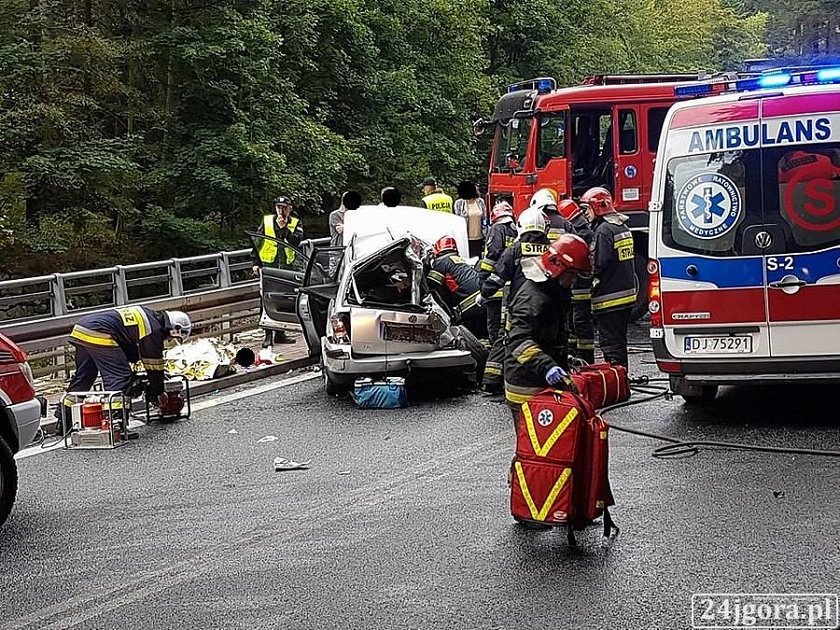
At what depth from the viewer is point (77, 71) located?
22062mm

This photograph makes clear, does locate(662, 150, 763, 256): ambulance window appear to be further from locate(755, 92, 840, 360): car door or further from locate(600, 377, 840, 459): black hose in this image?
locate(600, 377, 840, 459): black hose

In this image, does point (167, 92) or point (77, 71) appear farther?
point (167, 92)

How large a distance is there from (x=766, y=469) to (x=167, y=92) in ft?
62.5

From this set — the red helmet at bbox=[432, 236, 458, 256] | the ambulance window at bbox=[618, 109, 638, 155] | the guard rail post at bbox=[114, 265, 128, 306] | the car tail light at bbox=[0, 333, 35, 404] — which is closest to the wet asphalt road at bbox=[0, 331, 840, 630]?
the car tail light at bbox=[0, 333, 35, 404]

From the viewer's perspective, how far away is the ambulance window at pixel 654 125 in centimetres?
1670

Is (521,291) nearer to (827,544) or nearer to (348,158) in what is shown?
(827,544)

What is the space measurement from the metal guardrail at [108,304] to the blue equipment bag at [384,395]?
4.11m

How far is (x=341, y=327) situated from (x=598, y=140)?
6.81m

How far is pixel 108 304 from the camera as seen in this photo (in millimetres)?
17844

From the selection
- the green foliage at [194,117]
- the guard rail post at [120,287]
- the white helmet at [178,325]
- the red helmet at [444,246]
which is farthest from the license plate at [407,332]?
the green foliage at [194,117]

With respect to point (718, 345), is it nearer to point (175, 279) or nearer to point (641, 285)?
point (641, 285)

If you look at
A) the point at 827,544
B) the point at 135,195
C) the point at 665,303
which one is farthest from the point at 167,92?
the point at 827,544

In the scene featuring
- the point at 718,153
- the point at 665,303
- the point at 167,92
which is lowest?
the point at 665,303

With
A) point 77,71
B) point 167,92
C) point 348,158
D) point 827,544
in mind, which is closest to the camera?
point 827,544
